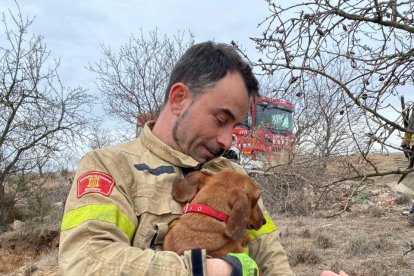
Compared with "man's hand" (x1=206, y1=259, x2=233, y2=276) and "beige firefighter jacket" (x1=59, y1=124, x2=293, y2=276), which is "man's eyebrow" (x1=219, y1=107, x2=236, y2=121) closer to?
"beige firefighter jacket" (x1=59, y1=124, x2=293, y2=276)

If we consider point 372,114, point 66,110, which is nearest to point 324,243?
point 372,114

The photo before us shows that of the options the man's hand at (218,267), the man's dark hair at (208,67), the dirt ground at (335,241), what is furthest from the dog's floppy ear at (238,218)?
the dirt ground at (335,241)

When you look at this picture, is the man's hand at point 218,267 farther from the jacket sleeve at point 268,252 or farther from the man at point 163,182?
the jacket sleeve at point 268,252

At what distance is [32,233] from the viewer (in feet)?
39.5

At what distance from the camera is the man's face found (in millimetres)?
2242

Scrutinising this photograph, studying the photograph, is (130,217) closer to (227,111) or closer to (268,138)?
(227,111)

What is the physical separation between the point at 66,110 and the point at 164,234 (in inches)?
510

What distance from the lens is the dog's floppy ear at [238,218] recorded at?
2043 mm

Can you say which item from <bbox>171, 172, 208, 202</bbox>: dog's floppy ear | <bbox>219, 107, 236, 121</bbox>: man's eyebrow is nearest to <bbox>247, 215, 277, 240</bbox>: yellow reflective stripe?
<bbox>171, 172, 208, 202</bbox>: dog's floppy ear

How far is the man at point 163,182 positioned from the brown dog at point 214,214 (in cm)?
7

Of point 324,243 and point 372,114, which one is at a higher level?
point 372,114

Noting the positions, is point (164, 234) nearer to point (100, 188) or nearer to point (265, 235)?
point (100, 188)

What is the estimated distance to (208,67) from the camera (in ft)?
7.62

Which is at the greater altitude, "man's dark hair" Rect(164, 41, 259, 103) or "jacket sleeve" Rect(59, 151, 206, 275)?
"man's dark hair" Rect(164, 41, 259, 103)
